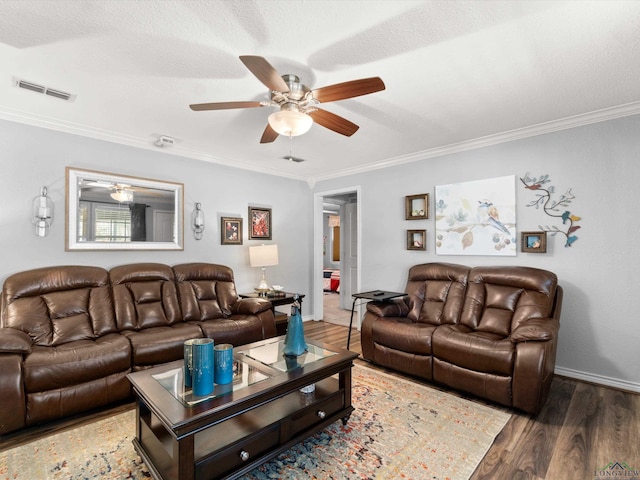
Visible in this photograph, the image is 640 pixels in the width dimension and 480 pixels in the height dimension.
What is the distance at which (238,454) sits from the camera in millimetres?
1732

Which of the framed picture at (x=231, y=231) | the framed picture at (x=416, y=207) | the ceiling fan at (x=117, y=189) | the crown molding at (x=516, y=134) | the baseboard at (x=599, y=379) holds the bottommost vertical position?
the baseboard at (x=599, y=379)

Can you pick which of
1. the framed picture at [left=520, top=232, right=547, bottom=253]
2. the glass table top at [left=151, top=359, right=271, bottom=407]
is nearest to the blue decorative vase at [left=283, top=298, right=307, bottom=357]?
the glass table top at [left=151, top=359, right=271, bottom=407]

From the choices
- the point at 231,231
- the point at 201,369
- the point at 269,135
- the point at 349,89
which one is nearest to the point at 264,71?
the point at 349,89

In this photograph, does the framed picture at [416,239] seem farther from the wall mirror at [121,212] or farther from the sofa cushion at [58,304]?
the sofa cushion at [58,304]

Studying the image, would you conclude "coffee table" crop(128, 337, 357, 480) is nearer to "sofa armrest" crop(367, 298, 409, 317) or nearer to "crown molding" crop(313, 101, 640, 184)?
"sofa armrest" crop(367, 298, 409, 317)

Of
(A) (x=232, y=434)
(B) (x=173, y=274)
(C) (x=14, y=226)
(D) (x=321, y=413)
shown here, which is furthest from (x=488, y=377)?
(C) (x=14, y=226)

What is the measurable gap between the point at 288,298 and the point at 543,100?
3513 millimetres

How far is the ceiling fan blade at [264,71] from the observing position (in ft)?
5.57

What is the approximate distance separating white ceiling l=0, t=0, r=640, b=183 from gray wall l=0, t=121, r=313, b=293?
243 mm

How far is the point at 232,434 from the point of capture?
6.00ft

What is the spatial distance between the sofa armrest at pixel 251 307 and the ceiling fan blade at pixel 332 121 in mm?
2146

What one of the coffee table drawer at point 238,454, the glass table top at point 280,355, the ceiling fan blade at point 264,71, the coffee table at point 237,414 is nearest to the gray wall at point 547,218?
the glass table top at point 280,355

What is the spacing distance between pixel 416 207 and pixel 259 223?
7.58 ft

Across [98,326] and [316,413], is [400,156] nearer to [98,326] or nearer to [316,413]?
[316,413]
